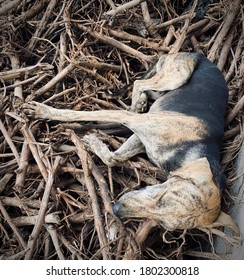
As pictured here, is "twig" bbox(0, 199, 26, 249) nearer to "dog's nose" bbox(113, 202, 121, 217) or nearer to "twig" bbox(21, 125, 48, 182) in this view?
"twig" bbox(21, 125, 48, 182)

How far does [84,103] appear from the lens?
3.10 m

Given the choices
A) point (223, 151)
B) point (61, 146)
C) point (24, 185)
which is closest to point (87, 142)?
point (61, 146)

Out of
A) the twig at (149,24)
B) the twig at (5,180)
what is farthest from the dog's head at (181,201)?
the twig at (149,24)

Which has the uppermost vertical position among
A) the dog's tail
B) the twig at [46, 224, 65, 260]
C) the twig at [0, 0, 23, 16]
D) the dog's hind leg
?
the twig at [0, 0, 23, 16]

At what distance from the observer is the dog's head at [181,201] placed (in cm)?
232

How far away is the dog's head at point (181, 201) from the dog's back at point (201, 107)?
104 millimetres

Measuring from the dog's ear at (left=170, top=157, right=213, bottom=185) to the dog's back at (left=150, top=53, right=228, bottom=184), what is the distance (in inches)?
2.4

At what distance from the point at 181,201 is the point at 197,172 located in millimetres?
190

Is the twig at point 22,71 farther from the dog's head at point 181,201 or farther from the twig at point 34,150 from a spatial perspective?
the dog's head at point 181,201

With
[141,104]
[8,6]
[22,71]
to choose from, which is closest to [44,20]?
[8,6]

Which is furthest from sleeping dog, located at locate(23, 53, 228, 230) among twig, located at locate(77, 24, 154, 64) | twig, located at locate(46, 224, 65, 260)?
twig, located at locate(46, 224, 65, 260)

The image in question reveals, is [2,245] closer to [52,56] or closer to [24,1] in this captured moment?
[52,56]

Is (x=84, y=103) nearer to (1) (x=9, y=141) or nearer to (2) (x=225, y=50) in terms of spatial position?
(1) (x=9, y=141)

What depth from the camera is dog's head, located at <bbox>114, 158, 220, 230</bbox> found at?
232 cm
